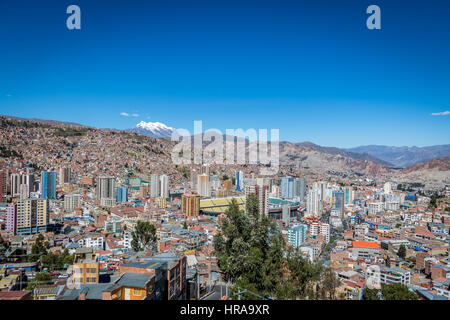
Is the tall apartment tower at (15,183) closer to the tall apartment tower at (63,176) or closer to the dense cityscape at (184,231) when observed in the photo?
the dense cityscape at (184,231)

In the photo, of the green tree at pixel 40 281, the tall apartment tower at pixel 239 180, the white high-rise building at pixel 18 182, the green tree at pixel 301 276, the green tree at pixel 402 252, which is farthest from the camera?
the tall apartment tower at pixel 239 180

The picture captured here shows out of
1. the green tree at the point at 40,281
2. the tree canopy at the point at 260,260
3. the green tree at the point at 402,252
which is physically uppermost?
the tree canopy at the point at 260,260

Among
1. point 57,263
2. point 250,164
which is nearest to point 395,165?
point 250,164

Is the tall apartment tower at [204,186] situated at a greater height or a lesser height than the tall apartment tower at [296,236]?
greater

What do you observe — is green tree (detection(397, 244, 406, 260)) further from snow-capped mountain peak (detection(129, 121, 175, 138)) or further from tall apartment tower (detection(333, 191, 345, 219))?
snow-capped mountain peak (detection(129, 121, 175, 138))

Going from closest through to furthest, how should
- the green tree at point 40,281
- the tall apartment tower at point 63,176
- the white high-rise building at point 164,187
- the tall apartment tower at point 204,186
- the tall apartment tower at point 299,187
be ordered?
the green tree at point 40,281 → the white high-rise building at point 164,187 → the tall apartment tower at point 204,186 → the tall apartment tower at point 63,176 → the tall apartment tower at point 299,187

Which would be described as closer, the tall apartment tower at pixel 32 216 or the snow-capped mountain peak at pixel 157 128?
the tall apartment tower at pixel 32 216

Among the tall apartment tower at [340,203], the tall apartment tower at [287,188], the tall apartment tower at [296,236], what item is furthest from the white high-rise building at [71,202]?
the tall apartment tower at [340,203]

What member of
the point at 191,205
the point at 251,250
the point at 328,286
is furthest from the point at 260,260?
the point at 191,205
